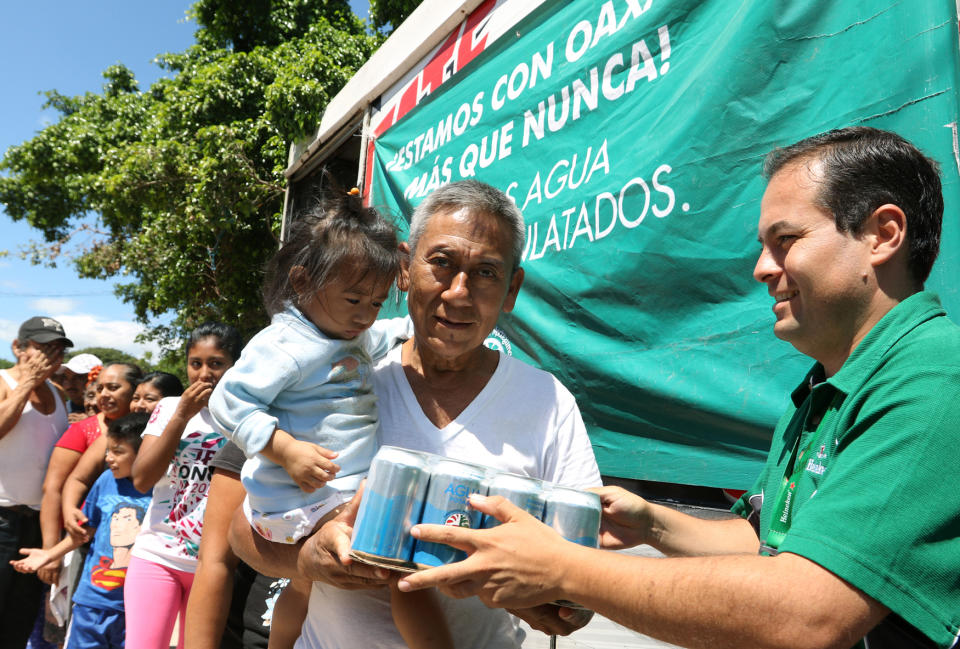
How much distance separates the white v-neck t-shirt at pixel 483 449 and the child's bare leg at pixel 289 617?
0.66 ft

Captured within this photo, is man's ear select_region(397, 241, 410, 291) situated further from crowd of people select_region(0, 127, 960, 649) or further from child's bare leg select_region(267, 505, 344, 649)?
child's bare leg select_region(267, 505, 344, 649)

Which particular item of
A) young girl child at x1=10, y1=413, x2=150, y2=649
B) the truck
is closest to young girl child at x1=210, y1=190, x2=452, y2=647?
the truck

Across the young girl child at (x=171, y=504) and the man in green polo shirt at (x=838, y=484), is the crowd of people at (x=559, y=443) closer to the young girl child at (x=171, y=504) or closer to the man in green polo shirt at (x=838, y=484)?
the man in green polo shirt at (x=838, y=484)

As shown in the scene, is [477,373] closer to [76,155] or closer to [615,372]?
[615,372]

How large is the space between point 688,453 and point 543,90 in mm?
1792

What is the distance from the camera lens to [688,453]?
2277 millimetres

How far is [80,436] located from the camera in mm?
4164

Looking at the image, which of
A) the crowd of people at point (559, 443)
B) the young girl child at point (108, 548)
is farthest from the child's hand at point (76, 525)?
the crowd of people at point (559, 443)

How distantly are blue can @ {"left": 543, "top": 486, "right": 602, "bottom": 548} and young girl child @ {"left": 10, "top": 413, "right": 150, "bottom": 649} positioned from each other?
307 centimetres

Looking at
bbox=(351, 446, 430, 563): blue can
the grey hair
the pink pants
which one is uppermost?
the grey hair

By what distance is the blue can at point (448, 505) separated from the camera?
120 cm

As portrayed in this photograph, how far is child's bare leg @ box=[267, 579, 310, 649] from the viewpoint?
1.85 metres

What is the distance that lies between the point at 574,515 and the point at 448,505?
23 centimetres

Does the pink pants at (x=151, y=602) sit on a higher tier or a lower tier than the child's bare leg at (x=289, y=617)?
lower
